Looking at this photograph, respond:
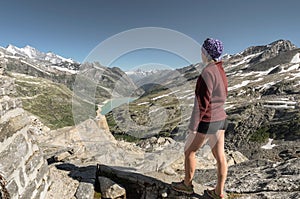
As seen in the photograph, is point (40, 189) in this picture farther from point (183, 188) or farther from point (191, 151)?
point (191, 151)

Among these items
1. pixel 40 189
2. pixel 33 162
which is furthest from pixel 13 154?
pixel 40 189

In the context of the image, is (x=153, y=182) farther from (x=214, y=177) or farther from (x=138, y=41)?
(x=138, y=41)

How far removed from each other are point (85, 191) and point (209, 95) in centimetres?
417

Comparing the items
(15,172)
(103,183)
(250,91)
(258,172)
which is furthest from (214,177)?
(250,91)

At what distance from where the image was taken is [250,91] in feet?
453

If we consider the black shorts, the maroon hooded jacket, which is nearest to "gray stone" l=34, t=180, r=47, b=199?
the maroon hooded jacket

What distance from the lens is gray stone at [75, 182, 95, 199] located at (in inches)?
265

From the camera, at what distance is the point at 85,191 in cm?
687

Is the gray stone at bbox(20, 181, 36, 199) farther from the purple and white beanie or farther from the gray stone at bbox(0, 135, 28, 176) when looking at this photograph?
the purple and white beanie

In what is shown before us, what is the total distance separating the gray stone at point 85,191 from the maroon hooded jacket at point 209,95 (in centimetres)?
332

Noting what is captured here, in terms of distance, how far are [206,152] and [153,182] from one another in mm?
8648

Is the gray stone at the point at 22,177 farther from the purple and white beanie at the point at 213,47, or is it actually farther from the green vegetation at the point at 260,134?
the green vegetation at the point at 260,134

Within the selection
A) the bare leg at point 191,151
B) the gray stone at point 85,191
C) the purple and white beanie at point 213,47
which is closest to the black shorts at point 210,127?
the bare leg at point 191,151

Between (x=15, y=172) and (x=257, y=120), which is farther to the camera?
(x=257, y=120)
